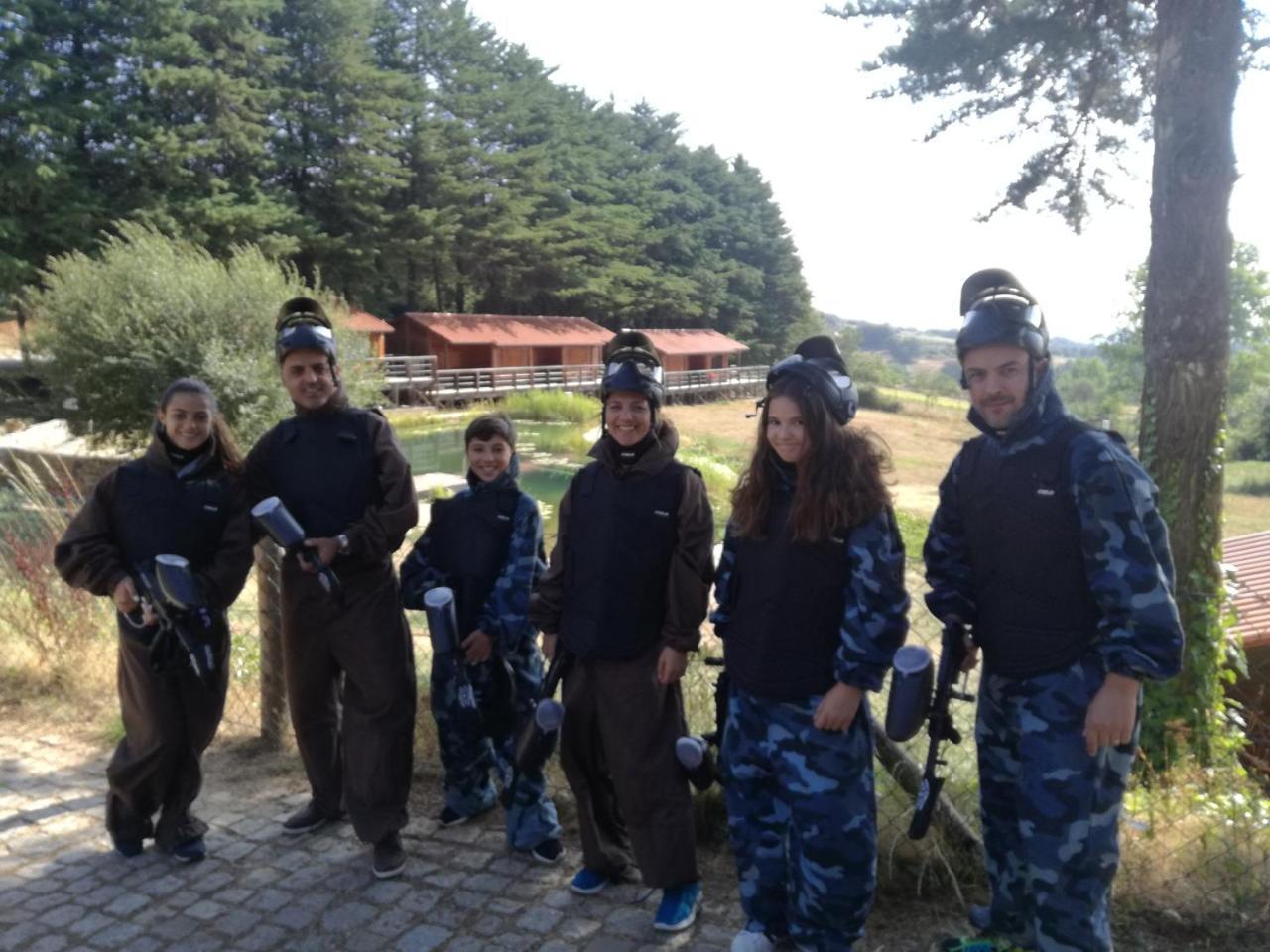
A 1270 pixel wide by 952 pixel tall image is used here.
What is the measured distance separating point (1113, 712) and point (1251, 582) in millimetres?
7442

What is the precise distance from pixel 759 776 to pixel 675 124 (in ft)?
196

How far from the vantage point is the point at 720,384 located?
43.1m

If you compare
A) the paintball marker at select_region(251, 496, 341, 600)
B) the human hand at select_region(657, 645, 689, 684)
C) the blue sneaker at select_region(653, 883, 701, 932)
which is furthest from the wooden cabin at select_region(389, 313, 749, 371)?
the blue sneaker at select_region(653, 883, 701, 932)

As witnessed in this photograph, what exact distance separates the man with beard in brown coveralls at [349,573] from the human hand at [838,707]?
181cm

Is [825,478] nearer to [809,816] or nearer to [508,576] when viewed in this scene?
[809,816]

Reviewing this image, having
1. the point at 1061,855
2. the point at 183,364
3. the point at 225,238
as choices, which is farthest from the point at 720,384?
the point at 1061,855

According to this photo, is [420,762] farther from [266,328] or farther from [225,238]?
[225,238]

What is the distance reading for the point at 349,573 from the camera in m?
3.85

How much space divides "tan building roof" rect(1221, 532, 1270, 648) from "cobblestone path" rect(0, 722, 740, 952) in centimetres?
409

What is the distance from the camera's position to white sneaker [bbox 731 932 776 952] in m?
3.07

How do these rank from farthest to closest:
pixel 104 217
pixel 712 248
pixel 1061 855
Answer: pixel 712 248 → pixel 104 217 → pixel 1061 855

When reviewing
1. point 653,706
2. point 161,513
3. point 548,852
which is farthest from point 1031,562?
point 161,513

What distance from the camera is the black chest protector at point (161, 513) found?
12.5ft

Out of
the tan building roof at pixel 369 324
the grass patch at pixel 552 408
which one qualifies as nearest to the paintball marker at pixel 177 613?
the grass patch at pixel 552 408
